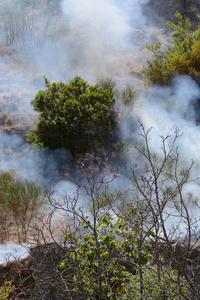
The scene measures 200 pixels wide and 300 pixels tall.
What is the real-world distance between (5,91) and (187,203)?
7.22 m

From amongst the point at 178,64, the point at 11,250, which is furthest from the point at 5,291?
the point at 178,64

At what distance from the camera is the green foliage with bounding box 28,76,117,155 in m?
9.54

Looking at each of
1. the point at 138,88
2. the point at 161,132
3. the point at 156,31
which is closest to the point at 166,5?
the point at 156,31

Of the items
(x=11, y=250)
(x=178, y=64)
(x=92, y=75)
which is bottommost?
(x=11, y=250)

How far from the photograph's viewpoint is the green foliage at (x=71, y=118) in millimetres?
9539

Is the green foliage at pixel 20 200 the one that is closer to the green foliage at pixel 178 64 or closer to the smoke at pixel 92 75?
the smoke at pixel 92 75

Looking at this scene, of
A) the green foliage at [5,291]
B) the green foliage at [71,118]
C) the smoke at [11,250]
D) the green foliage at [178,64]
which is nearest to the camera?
the green foliage at [5,291]

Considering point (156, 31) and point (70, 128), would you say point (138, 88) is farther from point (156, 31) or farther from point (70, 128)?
point (156, 31)

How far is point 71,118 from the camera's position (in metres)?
9.56

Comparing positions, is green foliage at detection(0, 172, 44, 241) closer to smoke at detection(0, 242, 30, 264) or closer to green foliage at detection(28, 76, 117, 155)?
smoke at detection(0, 242, 30, 264)

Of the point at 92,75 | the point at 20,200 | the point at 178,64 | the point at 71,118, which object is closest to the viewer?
the point at 20,200

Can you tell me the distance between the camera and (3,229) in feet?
25.2

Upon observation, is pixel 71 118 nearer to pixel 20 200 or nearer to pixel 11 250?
pixel 20 200

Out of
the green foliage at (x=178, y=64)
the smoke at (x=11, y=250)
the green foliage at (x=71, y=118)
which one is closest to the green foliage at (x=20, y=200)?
the smoke at (x=11, y=250)
